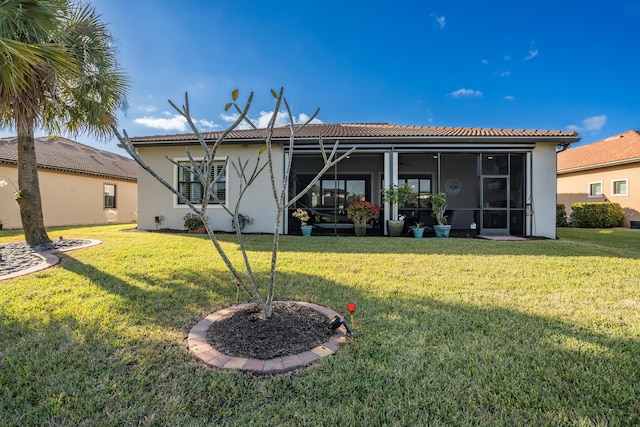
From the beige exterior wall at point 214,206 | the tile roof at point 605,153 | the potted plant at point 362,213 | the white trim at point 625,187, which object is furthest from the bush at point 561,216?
the beige exterior wall at point 214,206

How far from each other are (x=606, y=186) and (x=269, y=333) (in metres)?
21.2

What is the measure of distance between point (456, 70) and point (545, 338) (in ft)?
44.2

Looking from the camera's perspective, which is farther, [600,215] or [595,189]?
[595,189]

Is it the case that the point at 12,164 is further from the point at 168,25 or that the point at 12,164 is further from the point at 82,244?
the point at 168,25

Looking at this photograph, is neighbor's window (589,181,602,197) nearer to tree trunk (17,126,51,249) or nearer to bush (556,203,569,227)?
bush (556,203,569,227)

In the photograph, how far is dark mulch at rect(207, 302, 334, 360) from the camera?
2.36m

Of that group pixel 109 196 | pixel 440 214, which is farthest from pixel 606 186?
pixel 109 196

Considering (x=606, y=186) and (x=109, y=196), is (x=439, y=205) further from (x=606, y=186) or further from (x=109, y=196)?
(x=109, y=196)

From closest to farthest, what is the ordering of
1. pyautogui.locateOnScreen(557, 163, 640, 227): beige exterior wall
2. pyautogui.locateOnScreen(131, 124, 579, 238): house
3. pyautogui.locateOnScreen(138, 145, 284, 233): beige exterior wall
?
1. pyautogui.locateOnScreen(131, 124, 579, 238): house
2. pyautogui.locateOnScreen(138, 145, 284, 233): beige exterior wall
3. pyautogui.locateOnScreen(557, 163, 640, 227): beige exterior wall

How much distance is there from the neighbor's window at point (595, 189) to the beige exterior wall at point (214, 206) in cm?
1830

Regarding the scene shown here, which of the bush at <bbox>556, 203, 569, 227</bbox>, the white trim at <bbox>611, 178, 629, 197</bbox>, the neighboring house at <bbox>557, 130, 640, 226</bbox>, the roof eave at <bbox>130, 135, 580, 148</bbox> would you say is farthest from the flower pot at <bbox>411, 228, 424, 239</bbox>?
the white trim at <bbox>611, 178, 629, 197</bbox>

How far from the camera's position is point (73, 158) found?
1631 cm

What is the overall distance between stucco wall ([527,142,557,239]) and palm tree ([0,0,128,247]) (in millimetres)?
12438

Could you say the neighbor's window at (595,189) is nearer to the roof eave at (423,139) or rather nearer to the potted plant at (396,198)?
the roof eave at (423,139)
